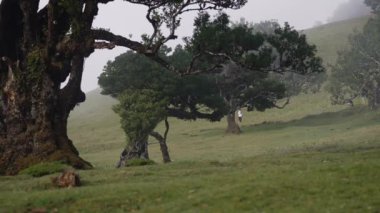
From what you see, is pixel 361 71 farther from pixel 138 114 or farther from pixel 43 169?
pixel 43 169

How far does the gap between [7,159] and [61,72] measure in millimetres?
5597

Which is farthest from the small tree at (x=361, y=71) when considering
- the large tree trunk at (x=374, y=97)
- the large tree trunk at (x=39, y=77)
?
the large tree trunk at (x=39, y=77)

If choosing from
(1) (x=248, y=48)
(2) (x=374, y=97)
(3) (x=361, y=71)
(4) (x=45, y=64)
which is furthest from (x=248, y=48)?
(3) (x=361, y=71)

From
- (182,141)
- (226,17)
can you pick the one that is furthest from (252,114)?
(226,17)

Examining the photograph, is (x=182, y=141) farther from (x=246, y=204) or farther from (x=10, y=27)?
(x=246, y=204)

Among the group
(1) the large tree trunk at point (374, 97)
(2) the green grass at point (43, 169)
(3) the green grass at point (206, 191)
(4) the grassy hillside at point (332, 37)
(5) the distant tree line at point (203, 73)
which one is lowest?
(3) the green grass at point (206, 191)

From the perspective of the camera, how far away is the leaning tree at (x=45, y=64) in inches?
1050

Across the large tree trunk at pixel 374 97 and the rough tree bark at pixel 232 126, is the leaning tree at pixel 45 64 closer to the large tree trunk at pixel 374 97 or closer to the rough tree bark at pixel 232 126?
the rough tree bark at pixel 232 126

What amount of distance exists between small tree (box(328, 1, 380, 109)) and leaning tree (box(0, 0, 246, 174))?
56.8 meters

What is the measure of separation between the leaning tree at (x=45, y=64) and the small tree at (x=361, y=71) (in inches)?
2235

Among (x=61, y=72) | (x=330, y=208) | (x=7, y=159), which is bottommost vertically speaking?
(x=330, y=208)

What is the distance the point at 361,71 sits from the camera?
83250 mm

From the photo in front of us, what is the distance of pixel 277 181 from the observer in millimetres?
15891

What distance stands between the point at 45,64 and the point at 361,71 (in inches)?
2640
